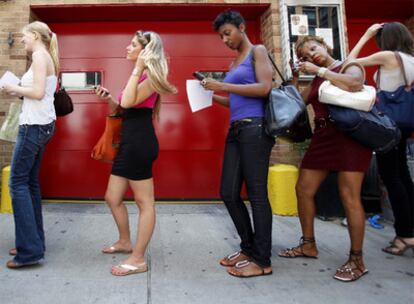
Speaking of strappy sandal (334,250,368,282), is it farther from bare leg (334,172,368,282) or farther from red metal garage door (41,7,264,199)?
red metal garage door (41,7,264,199)

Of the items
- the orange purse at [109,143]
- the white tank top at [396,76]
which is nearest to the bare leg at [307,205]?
the white tank top at [396,76]

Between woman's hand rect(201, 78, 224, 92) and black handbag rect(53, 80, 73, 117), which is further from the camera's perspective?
black handbag rect(53, 80, 73, 117)

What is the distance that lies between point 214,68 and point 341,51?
1.78 metres

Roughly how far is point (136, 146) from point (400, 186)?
2210mm

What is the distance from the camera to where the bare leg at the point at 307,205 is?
238 cm

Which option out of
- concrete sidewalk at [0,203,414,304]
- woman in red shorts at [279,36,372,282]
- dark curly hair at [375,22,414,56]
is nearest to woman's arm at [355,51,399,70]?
dark curly hair at [375,22,414,56]

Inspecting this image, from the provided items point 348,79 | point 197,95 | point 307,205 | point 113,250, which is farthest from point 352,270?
point 113,250

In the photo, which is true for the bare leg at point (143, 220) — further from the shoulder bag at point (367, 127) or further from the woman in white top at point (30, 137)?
the shoulder bag at point (367, 127)

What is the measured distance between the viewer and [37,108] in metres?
2.21

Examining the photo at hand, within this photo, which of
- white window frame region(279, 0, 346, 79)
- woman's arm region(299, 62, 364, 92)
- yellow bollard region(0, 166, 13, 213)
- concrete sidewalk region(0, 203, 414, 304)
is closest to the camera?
concrete sidewalk region(0, 203, 414, 304)

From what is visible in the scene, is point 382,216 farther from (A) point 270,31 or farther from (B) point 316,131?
(A) point 270,31

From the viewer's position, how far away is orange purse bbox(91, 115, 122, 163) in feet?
7.61

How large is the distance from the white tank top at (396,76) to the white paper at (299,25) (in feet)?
6.10

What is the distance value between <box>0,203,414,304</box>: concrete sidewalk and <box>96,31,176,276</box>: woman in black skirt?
0.24m
